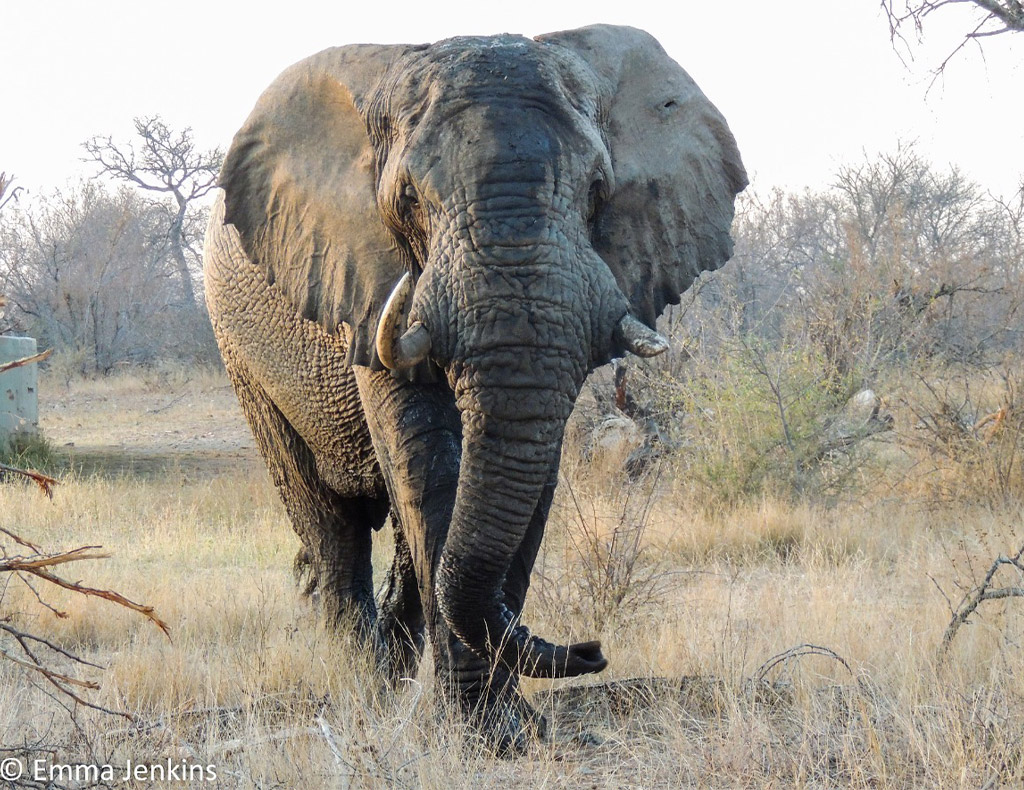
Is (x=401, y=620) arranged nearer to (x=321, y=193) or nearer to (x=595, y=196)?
(x=321, y=193)

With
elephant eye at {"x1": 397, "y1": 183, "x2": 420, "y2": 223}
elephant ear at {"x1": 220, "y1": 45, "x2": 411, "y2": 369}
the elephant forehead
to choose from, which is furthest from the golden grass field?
the elephant forehead

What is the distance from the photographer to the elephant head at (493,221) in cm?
322

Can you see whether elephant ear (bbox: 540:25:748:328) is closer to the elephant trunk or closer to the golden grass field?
the elephant trunk

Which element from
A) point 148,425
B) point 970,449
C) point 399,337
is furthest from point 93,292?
point 399,337

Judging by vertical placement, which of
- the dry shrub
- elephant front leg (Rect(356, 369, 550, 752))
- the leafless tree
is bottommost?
the leafless tree

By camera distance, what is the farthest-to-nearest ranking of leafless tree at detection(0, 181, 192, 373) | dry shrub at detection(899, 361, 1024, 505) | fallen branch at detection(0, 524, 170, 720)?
leafless tree at detection(0, 181, 192, 373)
dry shrub at detection(899, 361, 1024, 505)
fallen branch at detection(0, 524, 170, 720)

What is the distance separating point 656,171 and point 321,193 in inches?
42.3

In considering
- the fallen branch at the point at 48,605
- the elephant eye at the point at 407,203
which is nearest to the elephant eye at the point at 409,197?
the elephant eye at the point at 407,203

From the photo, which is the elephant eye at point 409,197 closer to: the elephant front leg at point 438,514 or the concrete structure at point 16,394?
the elephant front leg at point 438,514

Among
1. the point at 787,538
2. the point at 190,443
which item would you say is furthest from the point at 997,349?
the point at 190,443

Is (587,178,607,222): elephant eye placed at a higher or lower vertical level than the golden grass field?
higher

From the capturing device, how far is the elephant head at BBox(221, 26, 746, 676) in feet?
10.6

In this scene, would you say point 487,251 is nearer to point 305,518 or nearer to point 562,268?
point 562,268

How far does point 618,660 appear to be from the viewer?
486 centimetres
